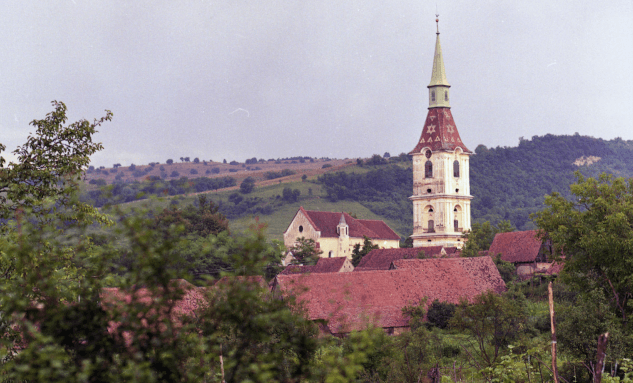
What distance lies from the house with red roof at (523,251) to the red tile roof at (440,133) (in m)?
22.0

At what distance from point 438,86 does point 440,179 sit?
14444 mm

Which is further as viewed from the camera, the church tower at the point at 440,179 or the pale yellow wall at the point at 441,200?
the church tower at the point at 440,179

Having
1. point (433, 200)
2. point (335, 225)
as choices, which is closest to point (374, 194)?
point (335, 225)

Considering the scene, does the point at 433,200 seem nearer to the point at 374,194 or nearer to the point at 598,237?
the point at 598,237

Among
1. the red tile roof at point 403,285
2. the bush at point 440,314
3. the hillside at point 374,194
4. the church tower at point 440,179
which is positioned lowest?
A: the bush at point 440,314

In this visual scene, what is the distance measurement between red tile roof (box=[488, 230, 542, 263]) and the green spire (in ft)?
98.2

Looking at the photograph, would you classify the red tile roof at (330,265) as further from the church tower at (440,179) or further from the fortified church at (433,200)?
the church tower at (440,179)

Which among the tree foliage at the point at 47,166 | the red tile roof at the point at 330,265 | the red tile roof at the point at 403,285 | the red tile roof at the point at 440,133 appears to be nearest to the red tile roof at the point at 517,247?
the red tile roof at the point at 403,285

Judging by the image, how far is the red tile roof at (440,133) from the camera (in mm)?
94500

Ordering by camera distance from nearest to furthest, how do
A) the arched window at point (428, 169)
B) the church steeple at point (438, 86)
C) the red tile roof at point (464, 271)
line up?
the red tile roof at point (464, 271) → the arched window at point (428, 169) → the church steeple at point (438, 86)

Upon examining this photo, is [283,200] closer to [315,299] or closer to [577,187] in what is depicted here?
[315,299]

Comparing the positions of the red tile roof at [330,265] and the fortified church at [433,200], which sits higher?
the fortified church at [433,200]

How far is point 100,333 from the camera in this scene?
18.4ft

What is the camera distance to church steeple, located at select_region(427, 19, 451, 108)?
3807 inches
